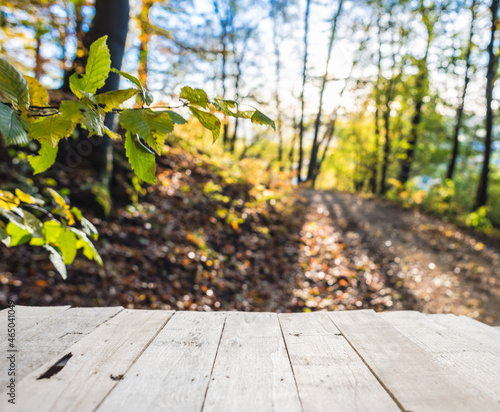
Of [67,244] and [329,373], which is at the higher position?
[67,244]

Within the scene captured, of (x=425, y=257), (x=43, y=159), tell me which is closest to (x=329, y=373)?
(x=43, y=159)

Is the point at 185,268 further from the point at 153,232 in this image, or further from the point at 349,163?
the point at 349,163

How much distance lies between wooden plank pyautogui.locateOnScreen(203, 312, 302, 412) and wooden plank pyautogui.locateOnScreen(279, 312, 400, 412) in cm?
4

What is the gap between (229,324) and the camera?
144cm

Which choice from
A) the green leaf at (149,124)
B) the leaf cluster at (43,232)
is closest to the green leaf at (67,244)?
the leaf cluster at (43,232)

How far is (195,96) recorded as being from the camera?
37.7 inches

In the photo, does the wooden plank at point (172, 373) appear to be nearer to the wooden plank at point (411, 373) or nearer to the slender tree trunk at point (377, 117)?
the wooden plank at point (411, 373)

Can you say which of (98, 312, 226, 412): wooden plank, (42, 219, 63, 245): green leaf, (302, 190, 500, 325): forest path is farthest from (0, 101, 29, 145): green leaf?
(302, 190, 500, 325): forest path

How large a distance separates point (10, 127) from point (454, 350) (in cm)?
166

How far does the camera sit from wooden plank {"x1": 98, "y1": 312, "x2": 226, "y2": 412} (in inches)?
32.6

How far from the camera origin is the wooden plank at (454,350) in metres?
1.02

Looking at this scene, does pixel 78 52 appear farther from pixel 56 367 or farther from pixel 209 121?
pixel 56 367

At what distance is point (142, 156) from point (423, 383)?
1096 mm

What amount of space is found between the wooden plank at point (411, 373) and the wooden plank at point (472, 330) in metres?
0.33
